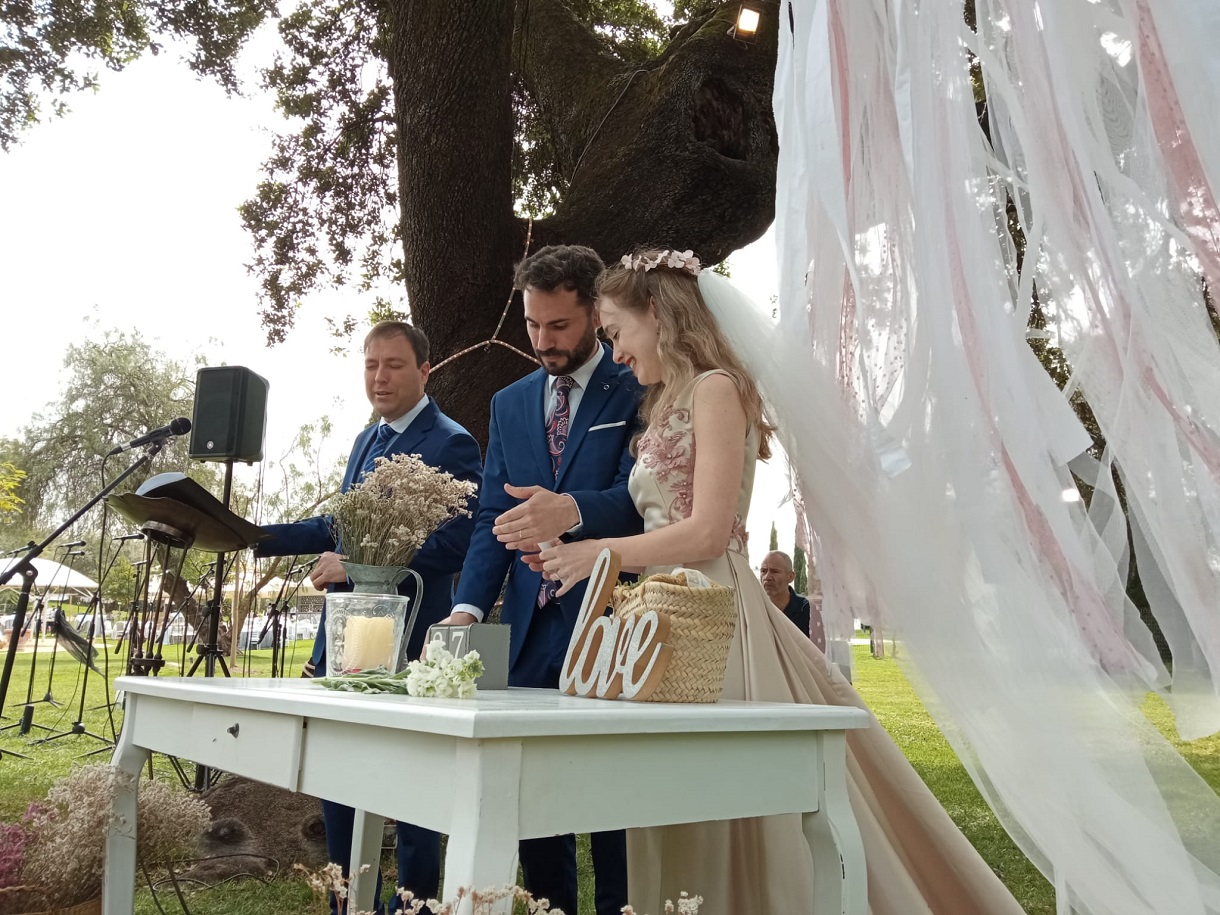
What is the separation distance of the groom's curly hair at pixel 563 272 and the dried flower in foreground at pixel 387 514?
0.75m

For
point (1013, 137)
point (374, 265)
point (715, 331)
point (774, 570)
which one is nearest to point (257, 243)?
point (374, 265)

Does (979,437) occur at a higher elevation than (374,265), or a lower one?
lower

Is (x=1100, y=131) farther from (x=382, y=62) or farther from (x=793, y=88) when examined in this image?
(x=382, y=62)

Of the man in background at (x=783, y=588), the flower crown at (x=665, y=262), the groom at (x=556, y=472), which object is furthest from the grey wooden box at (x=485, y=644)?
the man in background at (x=783, y=588)

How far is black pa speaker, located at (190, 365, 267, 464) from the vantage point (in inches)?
180

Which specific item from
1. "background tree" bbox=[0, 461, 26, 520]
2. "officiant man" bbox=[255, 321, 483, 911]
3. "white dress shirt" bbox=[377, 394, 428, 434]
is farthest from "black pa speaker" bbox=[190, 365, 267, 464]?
"background tree" bbox=[0, 461, 26, 520]

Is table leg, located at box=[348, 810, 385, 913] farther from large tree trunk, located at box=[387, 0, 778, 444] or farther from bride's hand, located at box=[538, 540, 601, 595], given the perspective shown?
large tree trunk, located at box=[387, 0, 778, 444]

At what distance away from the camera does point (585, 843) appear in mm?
4395

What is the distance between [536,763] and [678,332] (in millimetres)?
1201

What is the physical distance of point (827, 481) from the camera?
184 centimetres

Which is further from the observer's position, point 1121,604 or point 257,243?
point 257,243

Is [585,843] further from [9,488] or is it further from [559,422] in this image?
[9,488]

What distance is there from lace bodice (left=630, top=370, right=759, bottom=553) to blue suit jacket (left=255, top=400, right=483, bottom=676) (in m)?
0.70

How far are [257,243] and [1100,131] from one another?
284 inches
